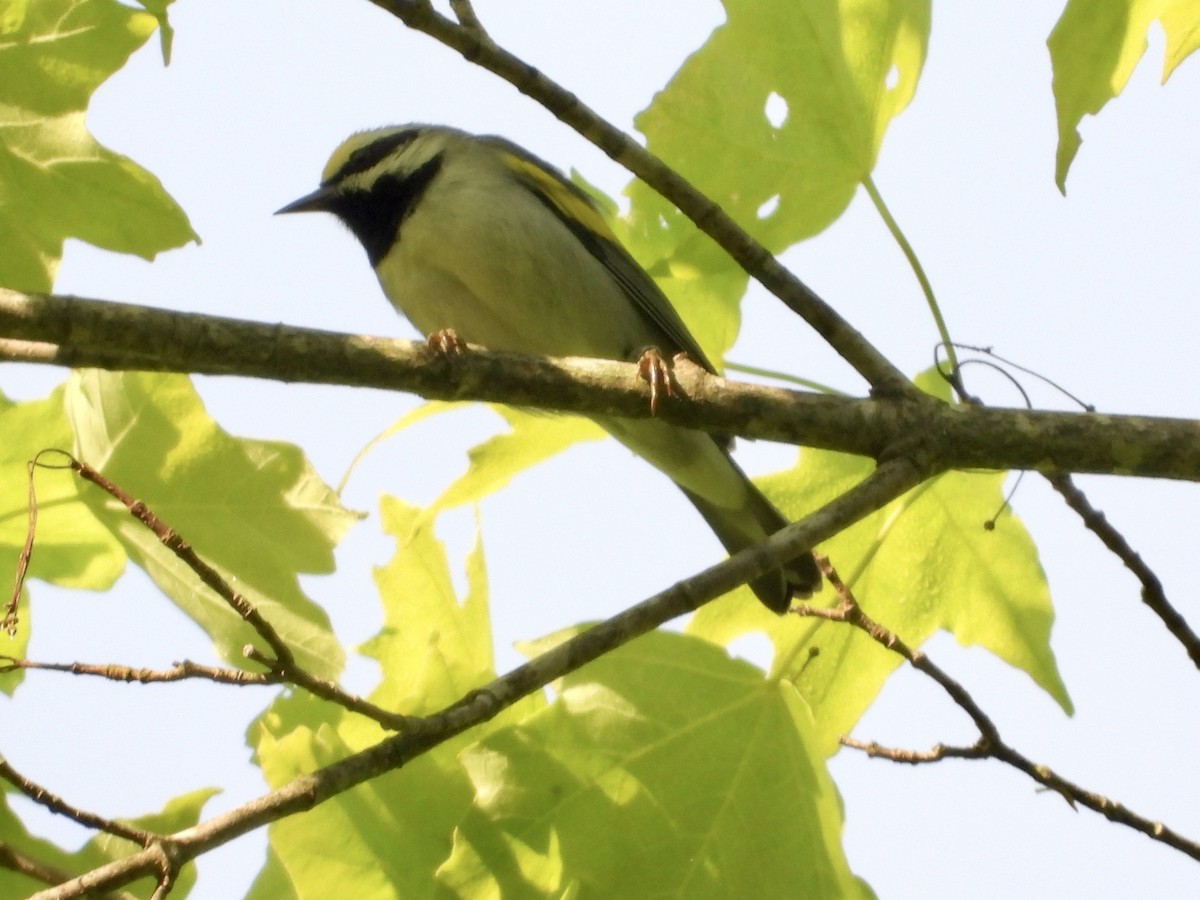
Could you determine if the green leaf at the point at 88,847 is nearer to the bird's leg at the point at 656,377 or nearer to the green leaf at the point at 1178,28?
the bird's leg at the point at 656,377

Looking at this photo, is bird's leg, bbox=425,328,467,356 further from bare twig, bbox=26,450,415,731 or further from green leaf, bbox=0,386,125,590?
Result: green leaf, bbox=0,386,125,590

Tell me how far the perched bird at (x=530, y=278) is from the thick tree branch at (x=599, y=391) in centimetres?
89

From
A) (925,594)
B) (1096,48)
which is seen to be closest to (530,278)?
(925,594)

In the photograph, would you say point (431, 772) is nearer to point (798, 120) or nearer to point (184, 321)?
point (184, 321)

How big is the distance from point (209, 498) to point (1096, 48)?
1.81 metres

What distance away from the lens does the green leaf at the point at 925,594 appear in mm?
2645


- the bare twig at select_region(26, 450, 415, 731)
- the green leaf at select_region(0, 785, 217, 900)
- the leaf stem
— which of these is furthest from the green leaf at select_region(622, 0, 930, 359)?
the green leaf at select_region(0, 785, 217, 900)

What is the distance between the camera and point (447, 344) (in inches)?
94.7

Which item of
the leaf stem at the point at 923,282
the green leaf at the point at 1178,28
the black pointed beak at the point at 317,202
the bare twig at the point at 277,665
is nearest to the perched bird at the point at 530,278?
the black pointed beak at the point at 317,202

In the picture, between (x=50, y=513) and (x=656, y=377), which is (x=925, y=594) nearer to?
(x=656, y=377)

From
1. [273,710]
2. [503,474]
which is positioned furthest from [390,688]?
[503,474]

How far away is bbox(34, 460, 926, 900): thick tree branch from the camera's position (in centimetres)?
168

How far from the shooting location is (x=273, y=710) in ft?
7.96

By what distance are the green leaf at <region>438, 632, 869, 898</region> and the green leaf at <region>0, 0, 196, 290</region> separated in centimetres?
120
